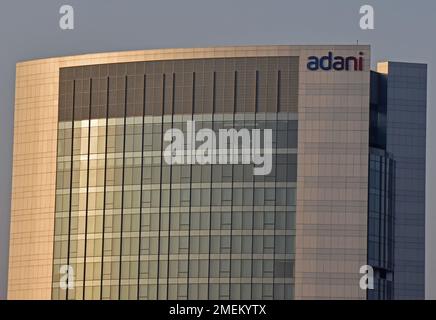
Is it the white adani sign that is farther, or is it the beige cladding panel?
the white adani sign

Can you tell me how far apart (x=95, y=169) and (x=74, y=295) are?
16433 millimetres

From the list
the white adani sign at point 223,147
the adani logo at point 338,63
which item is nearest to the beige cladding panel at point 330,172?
the adani logo at point 338,63

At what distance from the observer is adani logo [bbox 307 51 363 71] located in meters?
187

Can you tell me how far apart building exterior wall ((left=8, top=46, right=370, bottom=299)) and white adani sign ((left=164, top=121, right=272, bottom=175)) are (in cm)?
175

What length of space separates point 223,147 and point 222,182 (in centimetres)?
491

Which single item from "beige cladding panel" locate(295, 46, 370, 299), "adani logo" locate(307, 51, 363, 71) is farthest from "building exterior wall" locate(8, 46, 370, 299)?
"adani logo" locate(307, 51, 363, 71)

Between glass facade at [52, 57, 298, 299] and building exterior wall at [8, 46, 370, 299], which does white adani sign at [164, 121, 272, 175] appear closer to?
glass facade at [52, 57, 298, 299]

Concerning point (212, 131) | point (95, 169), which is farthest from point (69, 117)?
point (212, 131)

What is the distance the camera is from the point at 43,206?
19825 cm

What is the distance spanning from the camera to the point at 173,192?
192m

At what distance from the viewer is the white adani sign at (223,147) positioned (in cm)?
18912

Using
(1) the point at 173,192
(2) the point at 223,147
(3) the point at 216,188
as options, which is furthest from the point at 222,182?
(1) the point at 173,192

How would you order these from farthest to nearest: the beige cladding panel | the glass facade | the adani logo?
the glass facade < the adani logo < the beige cladding panel

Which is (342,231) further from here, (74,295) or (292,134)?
(74,295)
